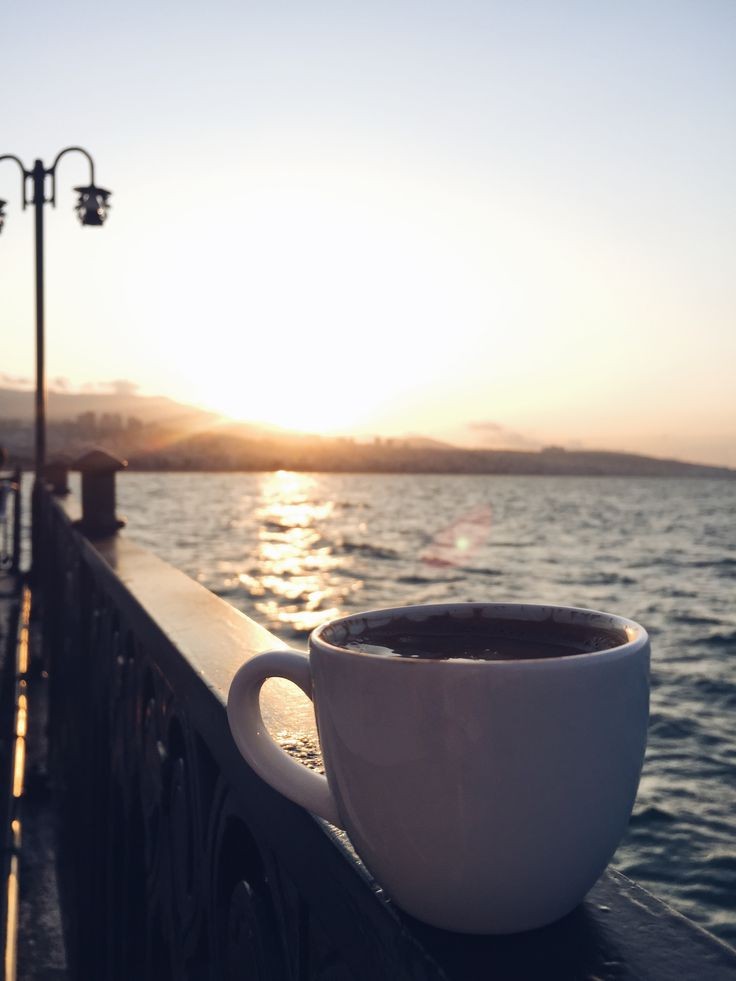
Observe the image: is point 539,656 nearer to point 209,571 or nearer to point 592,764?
point 592,764

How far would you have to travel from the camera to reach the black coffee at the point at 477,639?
871 mm

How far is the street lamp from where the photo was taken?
33.9 feet

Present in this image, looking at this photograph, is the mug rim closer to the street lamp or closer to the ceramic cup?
the ceramic cup

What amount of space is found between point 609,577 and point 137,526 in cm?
2711

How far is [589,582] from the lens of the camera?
29672 millimetres

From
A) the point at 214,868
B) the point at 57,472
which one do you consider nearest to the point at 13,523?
the point at 57,472

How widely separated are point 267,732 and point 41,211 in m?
11.1

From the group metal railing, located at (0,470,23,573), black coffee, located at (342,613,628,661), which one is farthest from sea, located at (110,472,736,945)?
black coffee, located at (342,613,628,661)

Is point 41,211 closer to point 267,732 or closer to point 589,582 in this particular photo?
point 267,732

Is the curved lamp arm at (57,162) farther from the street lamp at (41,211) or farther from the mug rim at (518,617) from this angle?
the mug rim at (518,617)

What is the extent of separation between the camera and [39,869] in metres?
4.10

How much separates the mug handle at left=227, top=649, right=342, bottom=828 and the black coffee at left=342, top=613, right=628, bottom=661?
6 centimetres

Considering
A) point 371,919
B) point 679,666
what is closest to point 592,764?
point 371,919

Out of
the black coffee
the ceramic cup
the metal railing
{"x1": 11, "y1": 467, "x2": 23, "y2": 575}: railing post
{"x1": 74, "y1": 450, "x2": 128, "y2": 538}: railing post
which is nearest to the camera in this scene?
the ceramic cup
